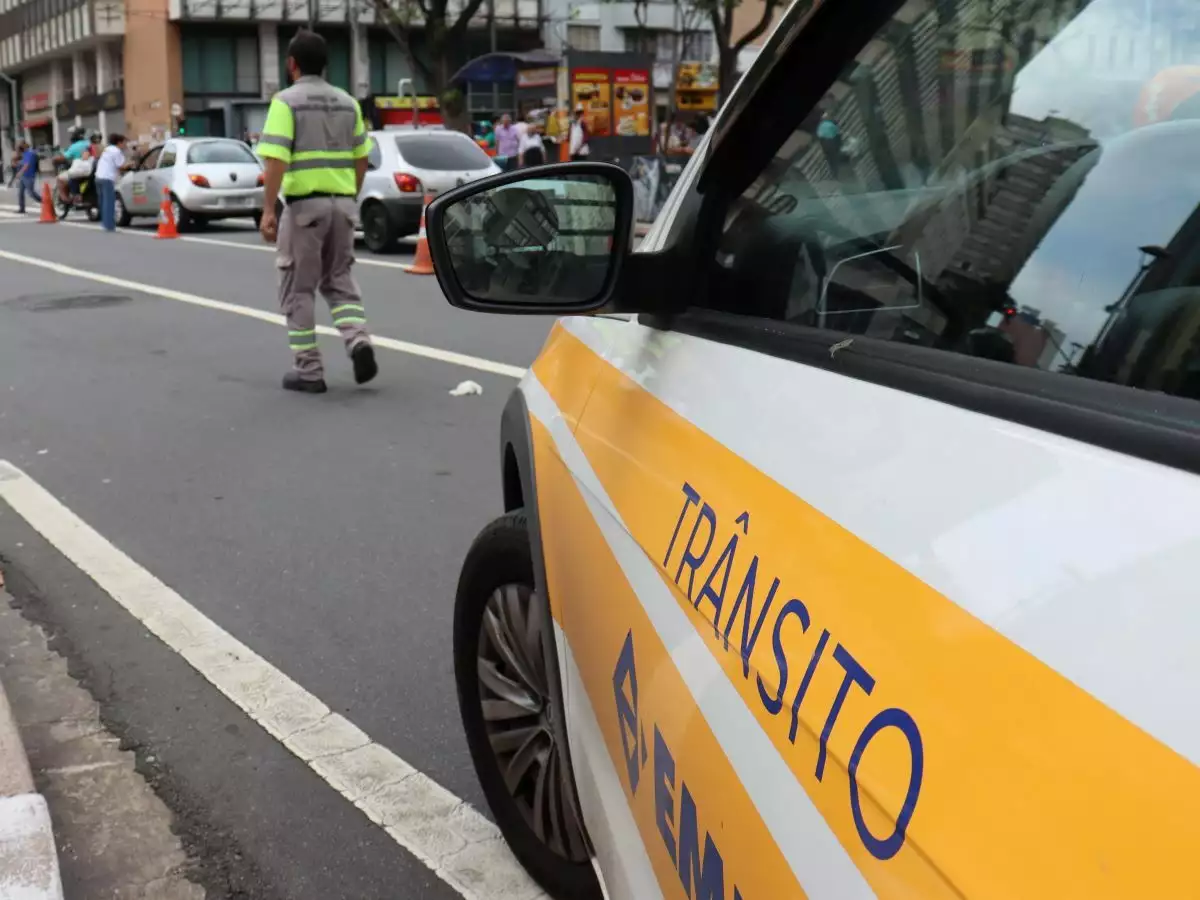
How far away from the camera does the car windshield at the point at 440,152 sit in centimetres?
1777

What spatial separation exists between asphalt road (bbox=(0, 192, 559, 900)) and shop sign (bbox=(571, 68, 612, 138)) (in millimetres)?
15328

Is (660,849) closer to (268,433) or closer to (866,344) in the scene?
(866,344)

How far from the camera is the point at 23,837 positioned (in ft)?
9.41

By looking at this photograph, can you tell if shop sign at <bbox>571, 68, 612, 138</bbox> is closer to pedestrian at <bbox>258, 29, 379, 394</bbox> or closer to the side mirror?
pedestrian at <bbox>258, 29, 379, 394</bbox>

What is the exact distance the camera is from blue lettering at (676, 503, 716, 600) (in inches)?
61.3

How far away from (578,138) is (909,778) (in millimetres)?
23273

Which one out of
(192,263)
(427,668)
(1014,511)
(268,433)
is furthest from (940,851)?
(192,263)

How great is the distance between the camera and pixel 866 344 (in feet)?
→ 5.08

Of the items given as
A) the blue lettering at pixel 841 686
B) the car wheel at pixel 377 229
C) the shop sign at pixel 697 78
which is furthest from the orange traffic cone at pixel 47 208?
the blue lettering at pixel 841 686

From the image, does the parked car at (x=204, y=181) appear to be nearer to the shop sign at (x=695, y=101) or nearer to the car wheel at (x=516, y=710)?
the shop sign at (x=695, y=101)

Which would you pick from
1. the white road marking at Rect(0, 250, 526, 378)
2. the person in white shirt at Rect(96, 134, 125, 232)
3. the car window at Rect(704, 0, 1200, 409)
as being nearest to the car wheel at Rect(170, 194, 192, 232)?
the person in white shirt at Rect(96, 134, 125, 232)

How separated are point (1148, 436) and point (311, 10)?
5825cm

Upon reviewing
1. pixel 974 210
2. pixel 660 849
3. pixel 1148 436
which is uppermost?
pixel 974 210

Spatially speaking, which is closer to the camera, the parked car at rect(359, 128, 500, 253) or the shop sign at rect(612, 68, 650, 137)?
the parked car at rect(359, 128, 500, 253)
